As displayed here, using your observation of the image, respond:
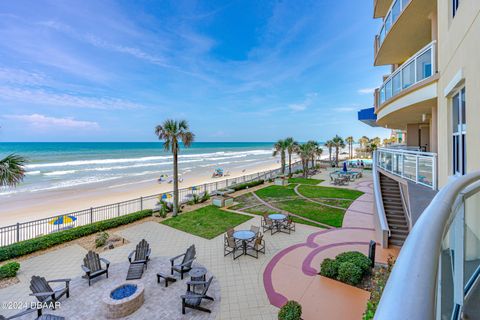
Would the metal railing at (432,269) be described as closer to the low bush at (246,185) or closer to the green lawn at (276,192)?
the green lawn at (276,192)

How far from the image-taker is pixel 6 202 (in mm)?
22094

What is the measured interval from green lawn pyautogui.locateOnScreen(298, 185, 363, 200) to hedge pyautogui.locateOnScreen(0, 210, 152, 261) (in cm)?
1618

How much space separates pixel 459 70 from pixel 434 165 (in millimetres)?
3274

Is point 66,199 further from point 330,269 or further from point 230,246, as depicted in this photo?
point 330,269

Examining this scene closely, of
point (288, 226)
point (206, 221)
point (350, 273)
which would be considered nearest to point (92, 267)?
point (206, 221)

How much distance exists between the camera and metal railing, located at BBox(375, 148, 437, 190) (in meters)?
7.29

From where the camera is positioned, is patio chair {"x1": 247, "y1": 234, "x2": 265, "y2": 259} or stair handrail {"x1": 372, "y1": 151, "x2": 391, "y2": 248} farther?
stair handrail {"x1": 372, "y1": 151, "x2": 391, "y2": 248}

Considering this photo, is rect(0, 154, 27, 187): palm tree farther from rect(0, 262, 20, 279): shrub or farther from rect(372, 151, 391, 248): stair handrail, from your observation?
rect(372, 151, 391, 248): stair handrail

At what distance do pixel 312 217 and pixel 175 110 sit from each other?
263ft

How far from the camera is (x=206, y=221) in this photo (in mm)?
15398

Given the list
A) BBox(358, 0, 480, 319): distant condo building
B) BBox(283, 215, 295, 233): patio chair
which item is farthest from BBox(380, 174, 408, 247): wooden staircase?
BBox(283, 215, 295, 233): patio chair

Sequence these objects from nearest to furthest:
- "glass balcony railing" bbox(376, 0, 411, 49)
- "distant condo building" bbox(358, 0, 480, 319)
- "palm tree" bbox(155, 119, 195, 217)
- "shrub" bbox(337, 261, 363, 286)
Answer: "distant condo building" bbox(358, 0, 480, 319) → "shrub" bbox(337, 261, 363, 286) → "glass balcony railing" bbox(376, 0, 411, 49) → "palm tree" bbox(155, 119, 195, 217)

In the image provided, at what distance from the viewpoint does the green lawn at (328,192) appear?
21.8 metres

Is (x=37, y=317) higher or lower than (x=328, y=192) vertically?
lower
